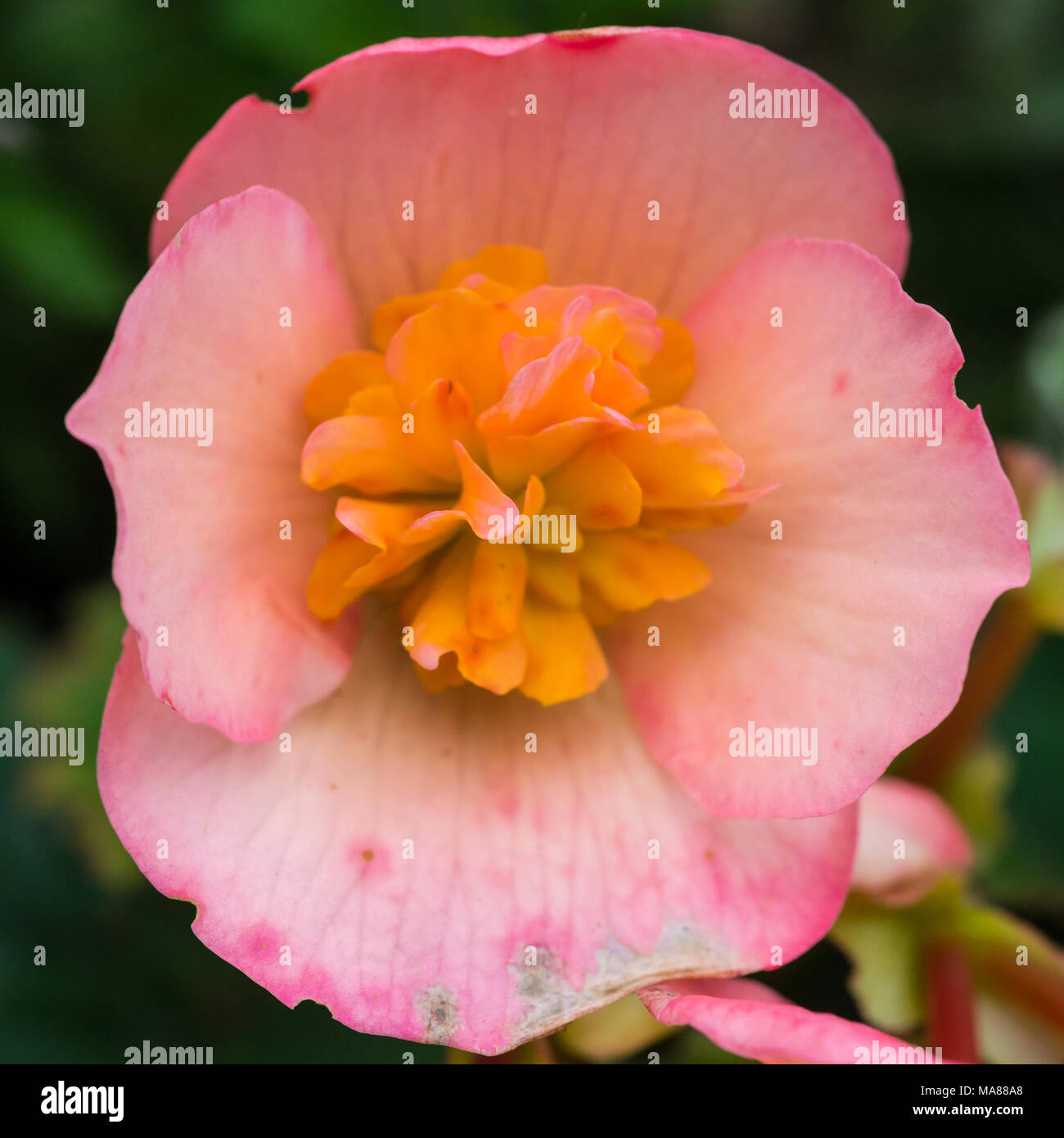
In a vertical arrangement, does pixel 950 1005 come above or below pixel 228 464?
below

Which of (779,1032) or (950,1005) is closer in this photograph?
(779,1032)

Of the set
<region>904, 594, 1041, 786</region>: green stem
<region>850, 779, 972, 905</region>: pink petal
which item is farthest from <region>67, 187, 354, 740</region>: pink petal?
<region>904, 594, 1041, 786</region>: green stem

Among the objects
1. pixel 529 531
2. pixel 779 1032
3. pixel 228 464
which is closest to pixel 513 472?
pixel 529 531

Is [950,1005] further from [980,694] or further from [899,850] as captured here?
[980,694]

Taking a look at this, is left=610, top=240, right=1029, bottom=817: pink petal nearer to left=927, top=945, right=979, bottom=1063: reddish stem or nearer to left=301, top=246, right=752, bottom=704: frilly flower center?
left=301, top=246, right=752, bottom=704: frilly flower center

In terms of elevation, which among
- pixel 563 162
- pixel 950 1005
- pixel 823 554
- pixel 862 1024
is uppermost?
pixel 563 162

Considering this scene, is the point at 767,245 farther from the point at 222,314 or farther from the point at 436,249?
the point at 222,314
